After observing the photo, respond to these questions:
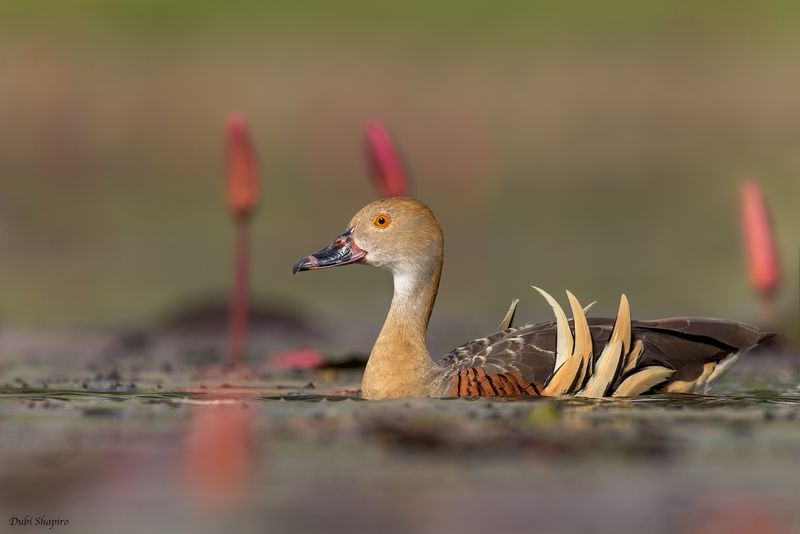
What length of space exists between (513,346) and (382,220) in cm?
122

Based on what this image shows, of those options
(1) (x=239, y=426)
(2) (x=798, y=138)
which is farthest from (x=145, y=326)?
(2) (x=798, y=138)

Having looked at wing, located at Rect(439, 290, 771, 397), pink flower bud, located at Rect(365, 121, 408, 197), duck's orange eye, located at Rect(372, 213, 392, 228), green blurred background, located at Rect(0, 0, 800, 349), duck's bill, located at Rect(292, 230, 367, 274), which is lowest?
wing, located at Rect(439, 290, 771, 397)

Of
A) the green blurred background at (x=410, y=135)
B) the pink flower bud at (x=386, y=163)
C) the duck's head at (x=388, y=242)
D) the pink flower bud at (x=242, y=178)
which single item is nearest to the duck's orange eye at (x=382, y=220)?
the duck's head at (x=388, y=242)

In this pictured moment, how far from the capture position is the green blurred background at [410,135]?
1780 centimetres

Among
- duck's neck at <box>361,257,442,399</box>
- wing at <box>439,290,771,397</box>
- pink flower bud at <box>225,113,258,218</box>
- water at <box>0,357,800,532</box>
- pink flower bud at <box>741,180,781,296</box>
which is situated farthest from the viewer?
pink flower bud at <box>741,180,781,296</box>

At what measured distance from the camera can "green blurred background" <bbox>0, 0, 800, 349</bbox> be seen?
58.4 feet

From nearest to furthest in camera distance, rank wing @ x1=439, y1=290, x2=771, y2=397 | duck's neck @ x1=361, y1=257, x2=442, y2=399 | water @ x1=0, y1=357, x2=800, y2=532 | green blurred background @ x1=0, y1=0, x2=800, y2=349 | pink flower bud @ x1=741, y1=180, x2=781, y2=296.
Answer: water @ x1=0, y1=357, x2=800, y2=532, wing @ x1=439, y1=290, x2=771, y2=397, duck's neck @ x1=361, y1=257, x2=442, y2=399, pink flower bud @ x1=741, y1=180, x2=781, y2=296, green blurred background @ x1=0, y1=0, x2=800, y2=349

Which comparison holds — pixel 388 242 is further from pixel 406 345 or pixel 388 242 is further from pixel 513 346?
pixel 513 346

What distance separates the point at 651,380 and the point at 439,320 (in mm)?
5271

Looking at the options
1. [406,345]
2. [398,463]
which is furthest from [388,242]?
[398,463]

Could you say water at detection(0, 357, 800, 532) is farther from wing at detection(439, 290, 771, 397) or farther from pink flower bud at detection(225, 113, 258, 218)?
pink flower bud at detection(225, 113, 258, 218)

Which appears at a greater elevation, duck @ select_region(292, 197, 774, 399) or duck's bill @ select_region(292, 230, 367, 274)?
duck's bill @ select_region(292, 230, 367, 274)

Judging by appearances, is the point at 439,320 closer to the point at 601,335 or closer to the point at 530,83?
the point at 601,335

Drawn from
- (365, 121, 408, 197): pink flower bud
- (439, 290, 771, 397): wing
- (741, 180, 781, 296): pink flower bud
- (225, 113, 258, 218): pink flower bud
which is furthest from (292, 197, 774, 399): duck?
(741, 180, 781, 296): pink flower bud
